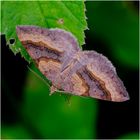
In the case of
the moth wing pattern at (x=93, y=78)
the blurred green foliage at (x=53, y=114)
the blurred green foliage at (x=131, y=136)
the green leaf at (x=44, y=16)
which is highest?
the green leaf at (x=44, y=16)

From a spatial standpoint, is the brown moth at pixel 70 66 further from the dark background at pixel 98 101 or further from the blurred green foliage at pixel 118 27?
the blurred green foliage at pixel 118 27

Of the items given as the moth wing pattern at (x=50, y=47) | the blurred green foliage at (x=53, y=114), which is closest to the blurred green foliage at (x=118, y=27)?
the blurred green foliage at (x=53, y=114)

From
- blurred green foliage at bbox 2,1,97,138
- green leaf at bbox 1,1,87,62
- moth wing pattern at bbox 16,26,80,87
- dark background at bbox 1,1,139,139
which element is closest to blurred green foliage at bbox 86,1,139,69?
dark background at bbox 1,1,139,139

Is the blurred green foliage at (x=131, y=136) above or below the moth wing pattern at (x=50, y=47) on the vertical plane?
below

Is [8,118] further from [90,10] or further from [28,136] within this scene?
[90,10]

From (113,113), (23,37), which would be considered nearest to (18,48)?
(23,37)

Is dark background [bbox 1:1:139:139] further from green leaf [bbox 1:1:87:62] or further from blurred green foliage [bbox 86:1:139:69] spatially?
green leaf [bbox 1:1:87:62]
